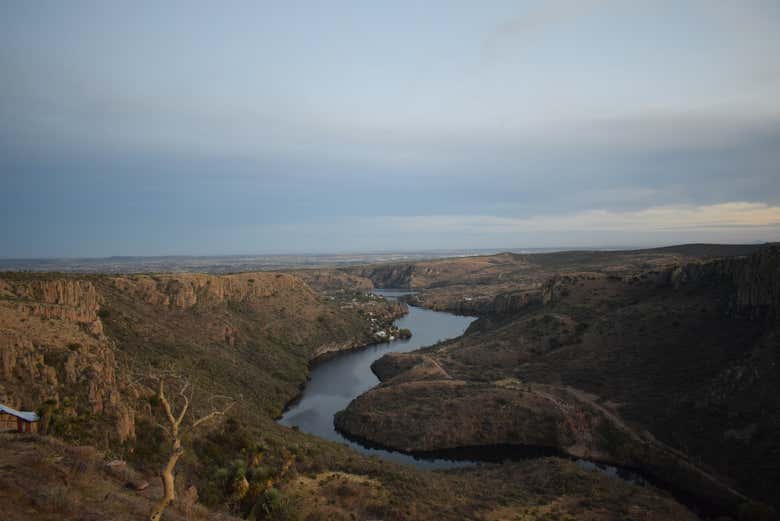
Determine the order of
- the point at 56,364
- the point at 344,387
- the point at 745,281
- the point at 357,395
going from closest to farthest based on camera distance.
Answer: the point at 56,364, the point at 745,281, the point at 357,395, the point at 344,387

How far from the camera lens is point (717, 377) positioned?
141ft

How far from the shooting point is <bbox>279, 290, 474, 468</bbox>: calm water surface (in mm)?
47044

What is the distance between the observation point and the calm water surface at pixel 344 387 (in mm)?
47044

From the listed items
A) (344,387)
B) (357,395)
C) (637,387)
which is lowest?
(344,387)

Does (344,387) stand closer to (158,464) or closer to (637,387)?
(637,387)

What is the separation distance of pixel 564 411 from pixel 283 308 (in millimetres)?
63319

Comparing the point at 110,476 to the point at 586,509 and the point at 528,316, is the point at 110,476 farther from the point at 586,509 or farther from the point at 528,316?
the point at 528,316

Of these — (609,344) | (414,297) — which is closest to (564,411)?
(609,344)

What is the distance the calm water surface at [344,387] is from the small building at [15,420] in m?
30.4

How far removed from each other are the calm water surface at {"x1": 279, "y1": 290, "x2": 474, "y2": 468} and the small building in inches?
1196

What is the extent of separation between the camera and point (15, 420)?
2156cm

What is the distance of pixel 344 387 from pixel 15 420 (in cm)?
5034

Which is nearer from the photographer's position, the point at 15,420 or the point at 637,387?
the point at 15,420

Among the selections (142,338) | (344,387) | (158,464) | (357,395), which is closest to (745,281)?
(357,395)
